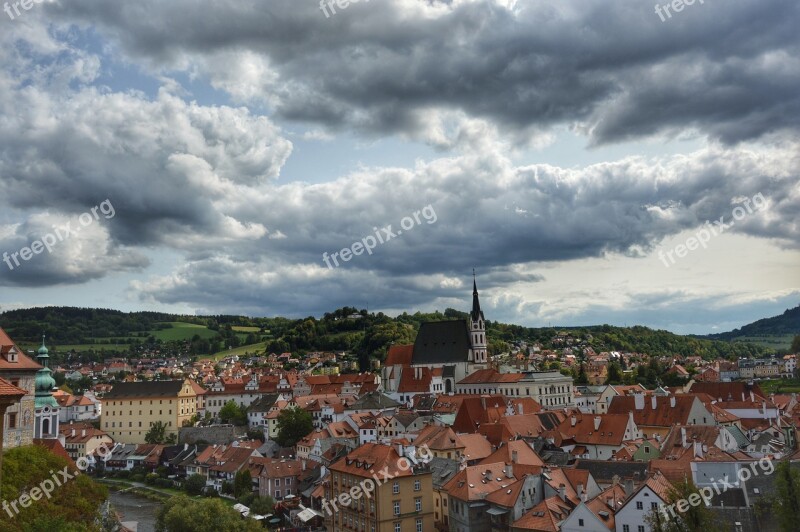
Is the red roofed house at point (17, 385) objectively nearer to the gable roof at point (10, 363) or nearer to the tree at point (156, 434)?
the gable roof at point (10, 363)

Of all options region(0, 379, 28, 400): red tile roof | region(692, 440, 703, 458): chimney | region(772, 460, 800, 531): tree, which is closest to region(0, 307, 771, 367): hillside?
region(692, 440, 703, 458): chimney

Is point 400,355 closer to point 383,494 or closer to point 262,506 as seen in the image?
point 262,506

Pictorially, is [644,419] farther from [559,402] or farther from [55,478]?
[55,478]

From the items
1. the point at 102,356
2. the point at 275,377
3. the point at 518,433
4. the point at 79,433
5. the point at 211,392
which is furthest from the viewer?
the point at 102,356

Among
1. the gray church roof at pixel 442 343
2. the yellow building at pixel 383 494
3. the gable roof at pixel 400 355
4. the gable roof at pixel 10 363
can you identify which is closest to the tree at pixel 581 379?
the gray church roof at pixel 442 343

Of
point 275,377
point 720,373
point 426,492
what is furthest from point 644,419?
point 720,373
